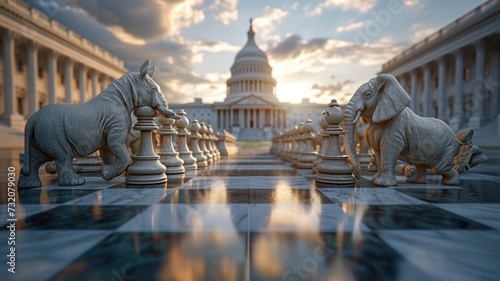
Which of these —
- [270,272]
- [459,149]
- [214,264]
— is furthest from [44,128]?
[459,149]

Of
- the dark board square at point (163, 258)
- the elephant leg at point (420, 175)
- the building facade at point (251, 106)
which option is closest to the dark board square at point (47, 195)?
the dark board square at point (163, 258)

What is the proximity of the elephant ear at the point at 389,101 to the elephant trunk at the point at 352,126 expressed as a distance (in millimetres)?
197

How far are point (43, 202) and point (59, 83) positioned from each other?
34.9 metres

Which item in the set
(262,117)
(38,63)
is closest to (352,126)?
(38,63)

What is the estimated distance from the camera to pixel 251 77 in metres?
57.1

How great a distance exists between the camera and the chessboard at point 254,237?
3.06 ft

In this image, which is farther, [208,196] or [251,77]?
[251,77]

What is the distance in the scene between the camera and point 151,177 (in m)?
2.70

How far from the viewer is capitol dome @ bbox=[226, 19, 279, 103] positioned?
57.8 meters

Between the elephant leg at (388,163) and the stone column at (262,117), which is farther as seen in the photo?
the stone column at (262,117)

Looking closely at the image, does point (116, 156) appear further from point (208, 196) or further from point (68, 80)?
point (68, 80)

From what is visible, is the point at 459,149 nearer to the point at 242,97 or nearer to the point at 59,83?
the point at 59,83

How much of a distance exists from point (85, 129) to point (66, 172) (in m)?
0.52

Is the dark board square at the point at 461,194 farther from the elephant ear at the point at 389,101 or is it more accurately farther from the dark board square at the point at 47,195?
the dark board square at the point at 47,195
